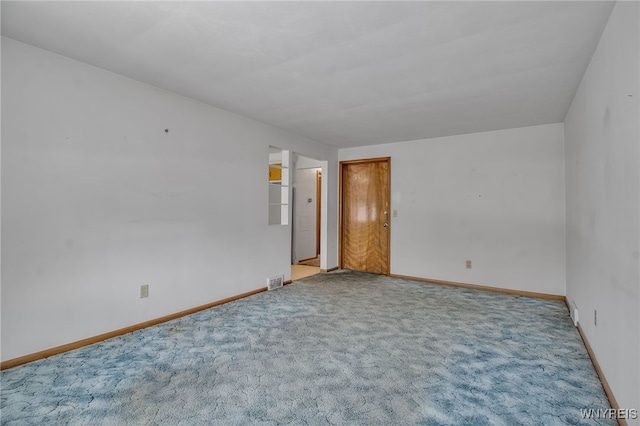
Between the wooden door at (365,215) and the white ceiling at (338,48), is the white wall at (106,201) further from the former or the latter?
the wooden door at (365,215)

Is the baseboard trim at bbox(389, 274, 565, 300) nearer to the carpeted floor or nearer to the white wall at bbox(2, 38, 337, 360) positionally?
the carpeted floor

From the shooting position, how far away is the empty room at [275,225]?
1.77 m

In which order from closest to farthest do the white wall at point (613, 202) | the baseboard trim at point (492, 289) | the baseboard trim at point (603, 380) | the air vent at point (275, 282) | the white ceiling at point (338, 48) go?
1. the white wall at point (613, 202)
2. the baseboard trim at point (603, 380)
3. the white ceiling at point (338, 48)
4. the baseboard trim at point (492, 289)
5. the air vent at point (275, 282)

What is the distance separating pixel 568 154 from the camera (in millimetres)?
3602

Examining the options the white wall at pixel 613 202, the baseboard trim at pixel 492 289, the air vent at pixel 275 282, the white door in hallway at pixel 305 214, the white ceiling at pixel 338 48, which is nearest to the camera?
the white wall at pixel 613 202

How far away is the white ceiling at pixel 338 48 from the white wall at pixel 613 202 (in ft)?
0.96

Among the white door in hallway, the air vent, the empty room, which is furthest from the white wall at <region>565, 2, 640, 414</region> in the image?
the white door in hallway

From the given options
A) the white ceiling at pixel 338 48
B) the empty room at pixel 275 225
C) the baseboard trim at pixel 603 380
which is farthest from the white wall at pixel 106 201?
the baseboard trim at pixel 603 380

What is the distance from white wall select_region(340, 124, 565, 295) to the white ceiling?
2.93ft

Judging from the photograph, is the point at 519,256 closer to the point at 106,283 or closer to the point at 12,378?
the point at 106,283

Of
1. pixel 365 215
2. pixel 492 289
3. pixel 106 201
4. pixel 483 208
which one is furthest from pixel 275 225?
pixel 492 289

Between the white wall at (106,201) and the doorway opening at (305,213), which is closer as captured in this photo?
the white wall at (106,201)

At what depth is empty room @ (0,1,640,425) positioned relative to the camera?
5.79ft

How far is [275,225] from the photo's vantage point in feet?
14.6
